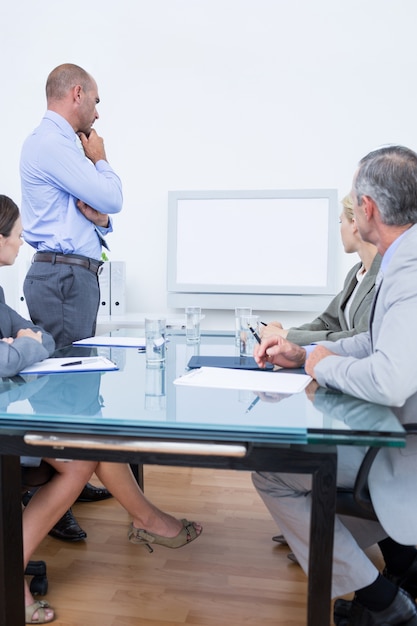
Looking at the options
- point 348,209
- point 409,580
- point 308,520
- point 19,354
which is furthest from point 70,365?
point 348,209

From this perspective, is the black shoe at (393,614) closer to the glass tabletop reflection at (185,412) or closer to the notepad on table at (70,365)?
the glass tabletop reflection at (185,412)

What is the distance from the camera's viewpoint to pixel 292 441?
3.38ft

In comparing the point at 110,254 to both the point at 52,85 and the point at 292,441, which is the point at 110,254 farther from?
the point at 292,441

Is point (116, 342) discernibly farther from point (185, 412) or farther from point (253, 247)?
point (253, 247)

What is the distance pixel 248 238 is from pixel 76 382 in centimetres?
279

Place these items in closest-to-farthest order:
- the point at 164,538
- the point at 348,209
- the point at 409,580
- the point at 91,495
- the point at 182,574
A: the point at 409,580 → the point at 182,574 → the point at 164,538 → the point at 348,209 → the point at 91,495

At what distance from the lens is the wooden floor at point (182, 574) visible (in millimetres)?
1654

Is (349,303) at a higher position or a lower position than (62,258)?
lower

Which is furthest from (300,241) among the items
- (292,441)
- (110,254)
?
(292,441)

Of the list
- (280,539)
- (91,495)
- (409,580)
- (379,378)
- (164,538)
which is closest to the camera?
(379,378)

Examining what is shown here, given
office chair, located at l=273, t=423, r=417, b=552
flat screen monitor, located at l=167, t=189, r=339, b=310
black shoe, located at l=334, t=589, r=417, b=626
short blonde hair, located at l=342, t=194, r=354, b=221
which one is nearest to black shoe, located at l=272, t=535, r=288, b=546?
black shoe, located at l=334, t=589, r=417, b=626

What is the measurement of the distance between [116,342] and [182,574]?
85 centimetres

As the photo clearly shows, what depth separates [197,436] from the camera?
1.06 meters

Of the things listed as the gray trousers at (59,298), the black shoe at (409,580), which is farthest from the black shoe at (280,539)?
the gray trousers at (59,298)
